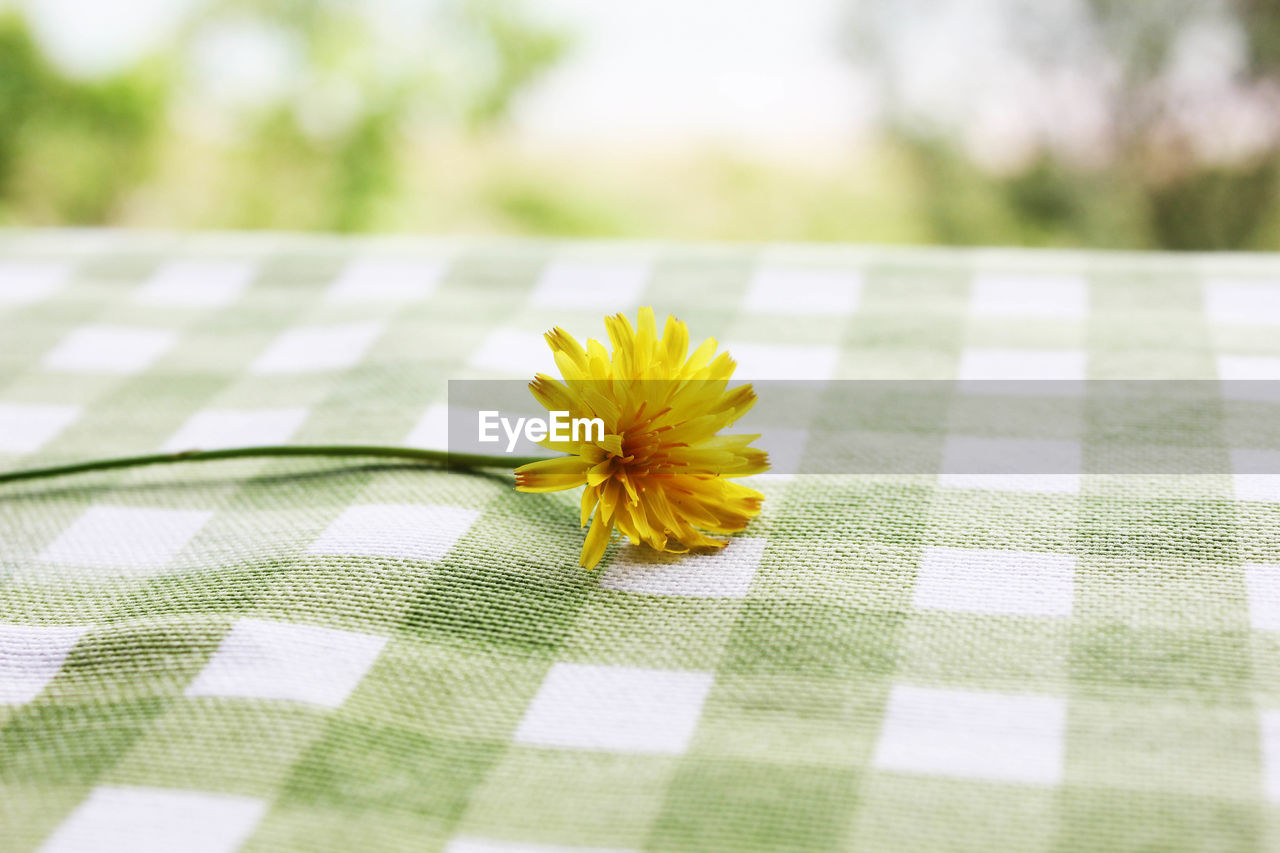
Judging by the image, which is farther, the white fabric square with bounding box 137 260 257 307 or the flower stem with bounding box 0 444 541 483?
the white fabric square with bounding box 137 260 257 307

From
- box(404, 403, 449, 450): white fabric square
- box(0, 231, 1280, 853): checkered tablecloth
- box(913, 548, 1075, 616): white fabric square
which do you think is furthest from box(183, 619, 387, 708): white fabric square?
box(913, 548, 1075, 616): white fabric square

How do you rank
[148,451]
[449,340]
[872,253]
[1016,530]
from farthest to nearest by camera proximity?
[872,253] → [449,340] → [148,451] → [1016,530]

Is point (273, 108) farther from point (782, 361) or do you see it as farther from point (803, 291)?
point (782, 361)

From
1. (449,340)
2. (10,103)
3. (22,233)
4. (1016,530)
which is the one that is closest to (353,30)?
(10,103)

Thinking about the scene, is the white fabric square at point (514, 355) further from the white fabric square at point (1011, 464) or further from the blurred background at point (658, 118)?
the blurred background at point (658, 118)

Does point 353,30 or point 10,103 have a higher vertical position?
point 353,30

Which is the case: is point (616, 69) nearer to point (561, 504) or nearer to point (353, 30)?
point (353, 30)

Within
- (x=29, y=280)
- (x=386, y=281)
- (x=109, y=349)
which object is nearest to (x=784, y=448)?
(x=386, y=281)

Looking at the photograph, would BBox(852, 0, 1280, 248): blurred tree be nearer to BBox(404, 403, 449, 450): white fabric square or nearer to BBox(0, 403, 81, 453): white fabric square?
BBox(404, 403, 449, 450): white fabric square
